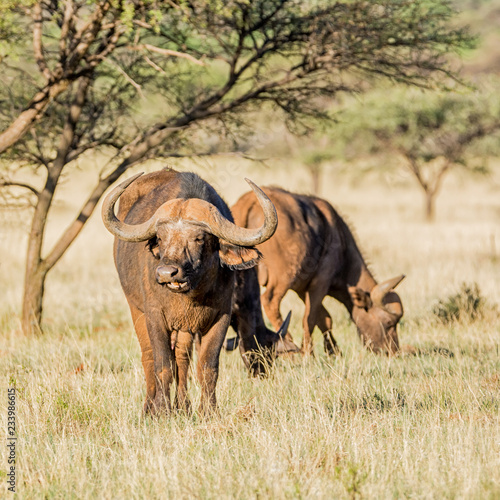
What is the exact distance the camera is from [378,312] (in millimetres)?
9680

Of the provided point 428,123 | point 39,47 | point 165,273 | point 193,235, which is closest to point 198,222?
point 193,235

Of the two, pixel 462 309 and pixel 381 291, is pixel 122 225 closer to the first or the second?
pixel 381 291

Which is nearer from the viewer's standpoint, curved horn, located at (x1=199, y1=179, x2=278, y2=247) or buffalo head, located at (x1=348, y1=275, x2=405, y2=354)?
curved horn, located at (x1=199, y1=179, x2=278, y2=247)

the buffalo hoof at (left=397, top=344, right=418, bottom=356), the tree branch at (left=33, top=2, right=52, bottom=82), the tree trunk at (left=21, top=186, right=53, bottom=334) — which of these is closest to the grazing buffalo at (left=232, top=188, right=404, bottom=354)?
the buffalo hoof at (left=397, top=344, right=418, bottom=356)

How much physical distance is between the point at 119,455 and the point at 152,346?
1.35 metres

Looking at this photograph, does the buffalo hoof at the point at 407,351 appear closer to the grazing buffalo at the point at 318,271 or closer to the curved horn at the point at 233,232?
the grazing buffalo at the point at 318,271

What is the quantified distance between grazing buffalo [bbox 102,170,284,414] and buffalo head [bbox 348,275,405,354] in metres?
3.59

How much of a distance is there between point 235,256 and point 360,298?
4.30 metres

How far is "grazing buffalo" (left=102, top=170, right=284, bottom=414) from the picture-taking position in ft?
18.1

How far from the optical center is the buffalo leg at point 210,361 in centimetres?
595

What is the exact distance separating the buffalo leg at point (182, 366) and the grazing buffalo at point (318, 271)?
2599mm

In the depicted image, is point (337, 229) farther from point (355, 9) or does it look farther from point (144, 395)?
point (144, 395)

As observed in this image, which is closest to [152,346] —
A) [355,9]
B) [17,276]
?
[355,9]

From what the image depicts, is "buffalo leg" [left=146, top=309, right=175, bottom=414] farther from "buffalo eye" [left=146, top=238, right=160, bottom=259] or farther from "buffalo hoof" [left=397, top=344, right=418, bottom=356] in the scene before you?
"buffalo hoof" [left=397, top=344, right=418, bottom=356]
